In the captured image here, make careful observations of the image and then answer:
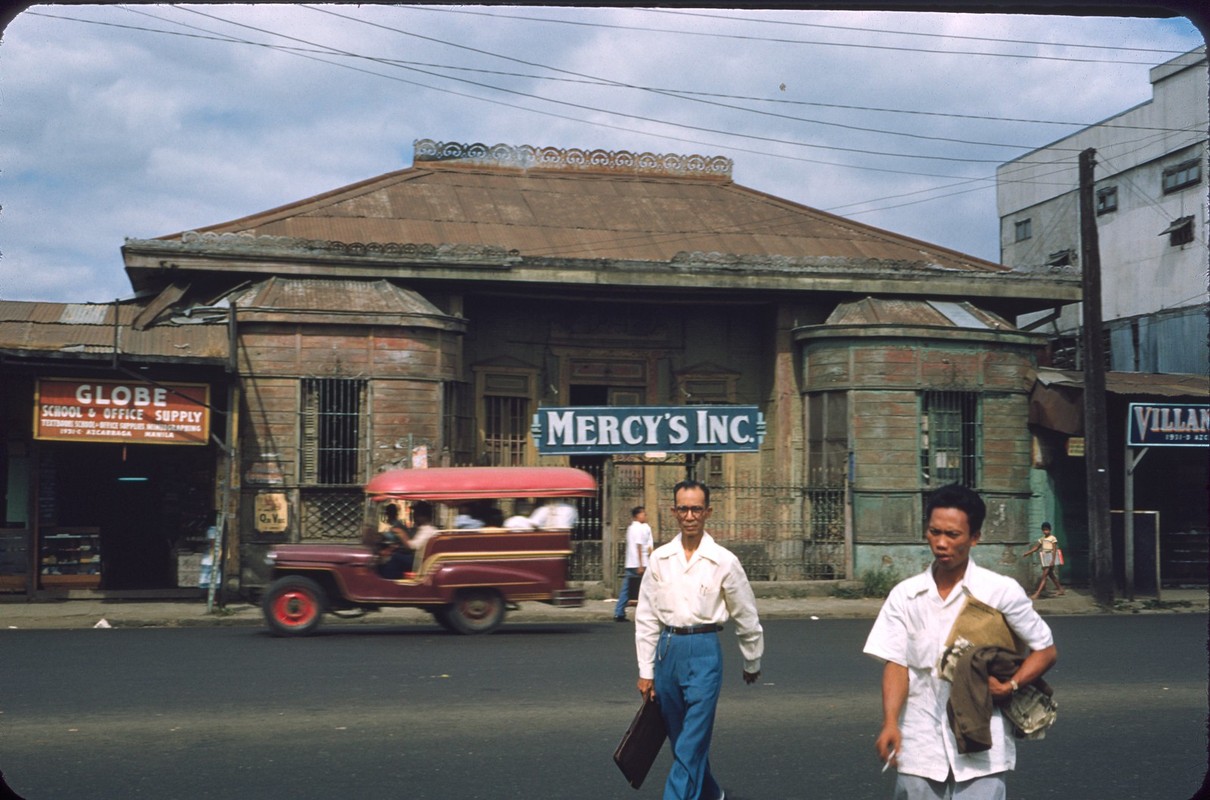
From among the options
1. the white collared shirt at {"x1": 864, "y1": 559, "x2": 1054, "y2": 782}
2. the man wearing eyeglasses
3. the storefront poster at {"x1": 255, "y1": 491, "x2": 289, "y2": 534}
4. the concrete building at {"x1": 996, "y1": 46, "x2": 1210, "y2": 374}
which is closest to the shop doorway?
the storefront poster at {"x1": 255, "y1": 491, "x2": 289, "y2": 534}

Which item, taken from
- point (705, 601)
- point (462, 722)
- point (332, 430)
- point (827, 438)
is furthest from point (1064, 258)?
point (705, 601)

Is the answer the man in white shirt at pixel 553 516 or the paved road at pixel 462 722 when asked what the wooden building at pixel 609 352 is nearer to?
the man in white shirt at pixel 553 516

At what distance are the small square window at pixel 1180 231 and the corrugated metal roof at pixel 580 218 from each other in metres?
12.5

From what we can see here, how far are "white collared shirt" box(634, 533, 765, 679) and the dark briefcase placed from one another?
0.68ft

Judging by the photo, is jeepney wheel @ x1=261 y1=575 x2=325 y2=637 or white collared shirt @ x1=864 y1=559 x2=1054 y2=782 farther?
jeepney wheel @ x1=261 y1=575 x2=325 y2=637

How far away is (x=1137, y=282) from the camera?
37.1 meters

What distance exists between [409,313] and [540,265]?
2668mm

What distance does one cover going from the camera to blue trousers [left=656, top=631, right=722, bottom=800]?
20.4 feet

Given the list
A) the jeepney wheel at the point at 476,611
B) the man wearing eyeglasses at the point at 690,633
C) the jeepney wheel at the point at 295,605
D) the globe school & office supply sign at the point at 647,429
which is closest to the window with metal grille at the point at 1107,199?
the globe school & office supply sign at the point at 647,429

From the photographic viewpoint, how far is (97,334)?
2009cm

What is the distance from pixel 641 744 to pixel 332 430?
604 inches

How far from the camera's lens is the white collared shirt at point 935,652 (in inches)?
181

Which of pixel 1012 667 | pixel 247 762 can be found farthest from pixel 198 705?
pixel 1012 667

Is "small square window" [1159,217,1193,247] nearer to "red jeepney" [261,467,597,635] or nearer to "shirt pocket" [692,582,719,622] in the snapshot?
"red jeepney" [261,467,597,635]
